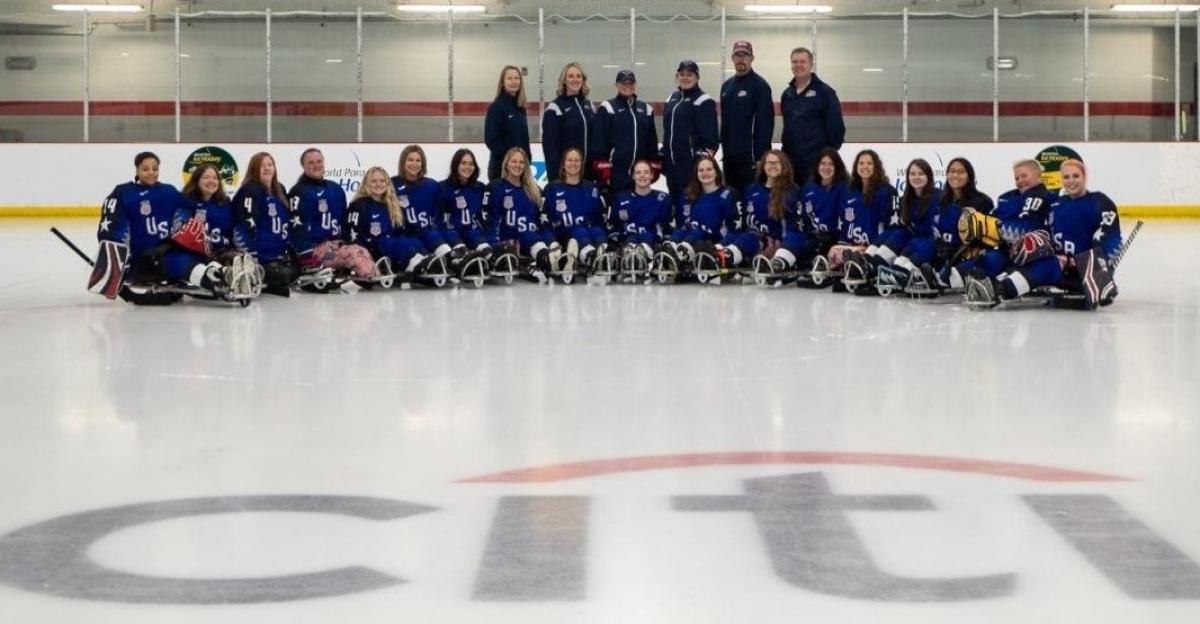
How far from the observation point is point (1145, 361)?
5.66 m

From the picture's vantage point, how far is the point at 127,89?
16500 mm

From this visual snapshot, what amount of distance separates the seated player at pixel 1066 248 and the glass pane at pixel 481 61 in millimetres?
9468

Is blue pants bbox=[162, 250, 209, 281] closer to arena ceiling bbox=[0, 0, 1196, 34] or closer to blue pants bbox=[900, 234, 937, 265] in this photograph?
blue pants bbox=[900, 234, 937, 265]

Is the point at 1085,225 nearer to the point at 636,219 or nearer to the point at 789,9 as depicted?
the point at 636,219

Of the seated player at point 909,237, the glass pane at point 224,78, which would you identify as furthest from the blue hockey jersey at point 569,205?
the glass pane at point 224,78

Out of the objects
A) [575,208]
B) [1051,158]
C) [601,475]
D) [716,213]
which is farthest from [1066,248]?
[1051,158]

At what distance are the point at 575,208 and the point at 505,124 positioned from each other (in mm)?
866

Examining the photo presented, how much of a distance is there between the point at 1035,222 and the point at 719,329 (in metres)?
1.96

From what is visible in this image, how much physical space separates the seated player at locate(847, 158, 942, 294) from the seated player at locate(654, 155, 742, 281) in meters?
1.09

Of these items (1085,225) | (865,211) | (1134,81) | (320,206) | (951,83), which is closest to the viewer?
(1085,225)

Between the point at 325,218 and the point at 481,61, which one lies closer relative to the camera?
the point at 325,218

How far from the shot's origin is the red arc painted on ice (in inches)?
138

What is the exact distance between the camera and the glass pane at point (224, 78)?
16469 millimetres

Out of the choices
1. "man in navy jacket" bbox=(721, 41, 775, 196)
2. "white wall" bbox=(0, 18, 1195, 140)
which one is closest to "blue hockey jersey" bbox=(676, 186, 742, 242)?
"man in navy jacket" bbox=(721, 41, 775, 196)
